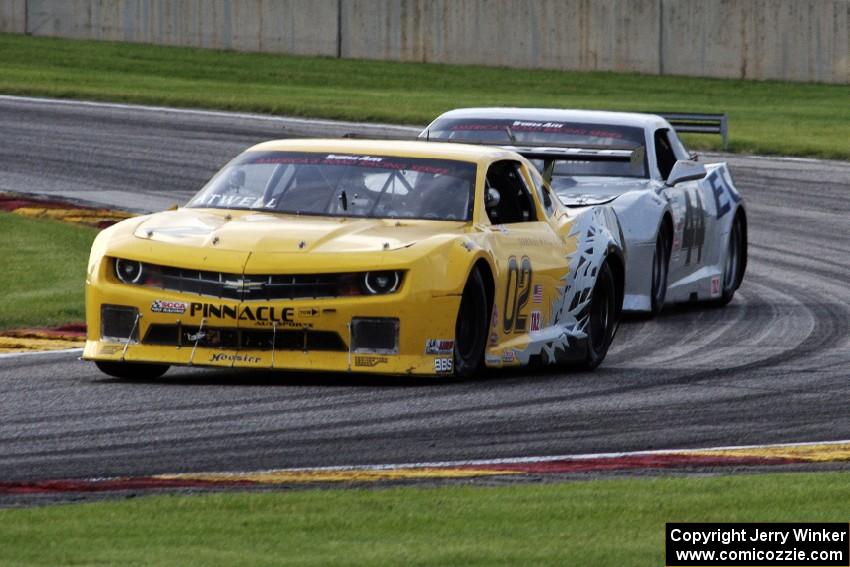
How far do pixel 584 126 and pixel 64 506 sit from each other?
8897 millimetres

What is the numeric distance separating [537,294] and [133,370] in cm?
220

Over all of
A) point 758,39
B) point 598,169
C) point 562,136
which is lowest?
point 598,169

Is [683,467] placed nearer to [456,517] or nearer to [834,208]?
[456,517]

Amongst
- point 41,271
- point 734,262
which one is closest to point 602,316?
point 734,262

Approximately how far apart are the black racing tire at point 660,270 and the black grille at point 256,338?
4631 mm

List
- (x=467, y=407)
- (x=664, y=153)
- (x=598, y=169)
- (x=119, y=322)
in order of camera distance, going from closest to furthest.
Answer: (x=467, y=407) → (x=119, y=322) → (x=598, y=169) → (x=664, y=153)

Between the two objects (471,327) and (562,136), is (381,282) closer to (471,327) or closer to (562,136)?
(471,327)

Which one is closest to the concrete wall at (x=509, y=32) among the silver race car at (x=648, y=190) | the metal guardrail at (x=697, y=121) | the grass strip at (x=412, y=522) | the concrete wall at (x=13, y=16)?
the concrete wall at (x=13, y=16)

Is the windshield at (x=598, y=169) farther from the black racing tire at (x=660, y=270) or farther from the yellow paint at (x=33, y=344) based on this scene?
the yellow paint at (x=33, y=344)

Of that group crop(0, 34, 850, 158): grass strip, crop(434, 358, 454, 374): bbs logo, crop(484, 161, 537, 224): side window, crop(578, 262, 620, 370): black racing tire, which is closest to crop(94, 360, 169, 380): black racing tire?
crop(434, 358, 454, 374): bbs logo

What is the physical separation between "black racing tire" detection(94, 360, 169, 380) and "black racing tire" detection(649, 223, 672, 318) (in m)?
4.72

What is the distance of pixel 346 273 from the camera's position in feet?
32.5

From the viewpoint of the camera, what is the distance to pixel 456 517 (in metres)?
6.62

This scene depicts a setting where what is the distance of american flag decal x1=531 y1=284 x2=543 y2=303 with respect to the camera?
36.2ft
